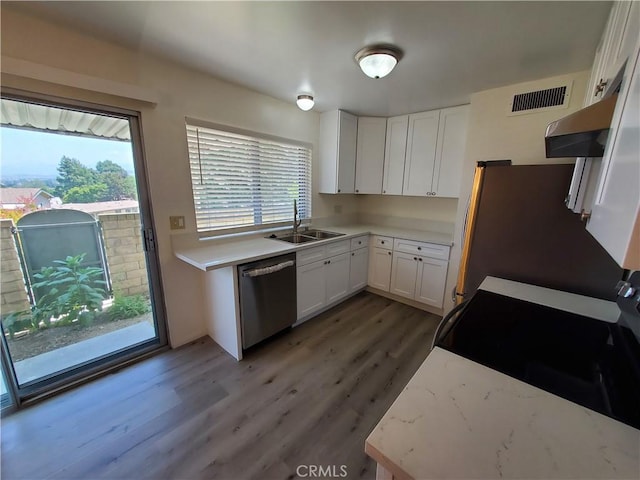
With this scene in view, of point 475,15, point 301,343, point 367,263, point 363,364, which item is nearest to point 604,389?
point 363,364

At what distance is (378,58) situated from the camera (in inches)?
66.9

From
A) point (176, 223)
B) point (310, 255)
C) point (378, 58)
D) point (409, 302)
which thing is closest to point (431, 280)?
point (409, 302)

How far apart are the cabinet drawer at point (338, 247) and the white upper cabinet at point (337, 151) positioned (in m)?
0.76

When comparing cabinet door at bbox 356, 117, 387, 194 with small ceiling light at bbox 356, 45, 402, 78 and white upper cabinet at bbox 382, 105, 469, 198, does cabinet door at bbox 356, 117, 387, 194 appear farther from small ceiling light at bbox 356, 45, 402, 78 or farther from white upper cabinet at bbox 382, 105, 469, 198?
small ceiling light at bbox 356, 45, 402, 78

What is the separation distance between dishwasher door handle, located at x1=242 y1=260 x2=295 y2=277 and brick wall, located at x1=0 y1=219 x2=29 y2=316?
4.64 feet

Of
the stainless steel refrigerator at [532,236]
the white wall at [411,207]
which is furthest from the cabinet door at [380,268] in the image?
the stainless steel refrigerator at [532,236]

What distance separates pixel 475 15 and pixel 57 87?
8.32 ft

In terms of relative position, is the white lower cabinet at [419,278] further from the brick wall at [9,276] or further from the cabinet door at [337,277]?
the brick wall at [9,276]

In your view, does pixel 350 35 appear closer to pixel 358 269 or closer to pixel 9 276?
pixel 358 269

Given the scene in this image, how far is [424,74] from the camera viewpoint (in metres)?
2.06

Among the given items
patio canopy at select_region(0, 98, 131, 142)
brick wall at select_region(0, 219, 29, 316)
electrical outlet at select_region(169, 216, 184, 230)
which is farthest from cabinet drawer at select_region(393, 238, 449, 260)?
brick wall at select_region(0, 219, 29, 316)

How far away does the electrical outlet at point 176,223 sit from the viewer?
2.19 m

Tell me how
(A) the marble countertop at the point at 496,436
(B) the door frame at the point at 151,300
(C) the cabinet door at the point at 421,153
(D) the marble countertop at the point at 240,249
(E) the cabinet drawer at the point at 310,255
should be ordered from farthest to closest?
(C) the cabinet door at the point at 421,153, (E) the cabinet drawer at the point at 310,255, (D) the marble countertop at the point at 240,249, (B) the door frame at the point at 151,300, (A) the marble countertop at the point at 496,436

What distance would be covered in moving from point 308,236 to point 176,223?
146 centimetres
